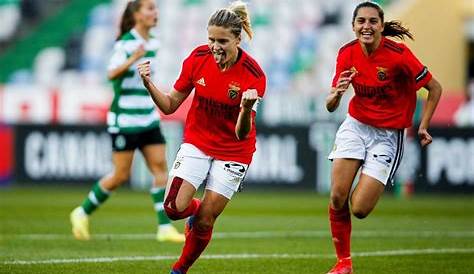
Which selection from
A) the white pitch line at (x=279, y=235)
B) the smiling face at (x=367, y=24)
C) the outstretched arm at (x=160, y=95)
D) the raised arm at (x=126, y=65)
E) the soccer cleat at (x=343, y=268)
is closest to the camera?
the outstretched arm at (x=160, y=95)

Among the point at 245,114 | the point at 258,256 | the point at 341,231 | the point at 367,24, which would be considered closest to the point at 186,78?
the point at 245,114

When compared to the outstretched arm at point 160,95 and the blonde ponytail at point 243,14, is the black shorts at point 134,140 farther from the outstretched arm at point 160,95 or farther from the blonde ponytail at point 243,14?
the blonde ponytail at point 243,14

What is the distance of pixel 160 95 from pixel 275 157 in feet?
43.7

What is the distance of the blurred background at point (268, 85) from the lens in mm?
21406

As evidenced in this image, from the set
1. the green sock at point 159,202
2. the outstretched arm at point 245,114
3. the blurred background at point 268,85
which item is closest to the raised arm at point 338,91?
the outstretched arm at point 245,114

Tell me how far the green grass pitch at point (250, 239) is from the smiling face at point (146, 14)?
2.24m

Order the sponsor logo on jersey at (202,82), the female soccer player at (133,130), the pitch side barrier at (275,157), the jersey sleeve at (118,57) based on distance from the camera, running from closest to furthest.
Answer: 1. the sponsor logo on jersey at (202,82)
2. the jersey sleeve at (118,57)
3. the female soccer player at (133,130)
4. the pitch side barrier at (275,157)

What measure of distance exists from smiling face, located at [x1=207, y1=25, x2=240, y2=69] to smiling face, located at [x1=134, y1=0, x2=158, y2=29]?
13.0ft

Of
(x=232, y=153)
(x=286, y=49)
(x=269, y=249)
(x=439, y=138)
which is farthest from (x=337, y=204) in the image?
(x=286, y=49)

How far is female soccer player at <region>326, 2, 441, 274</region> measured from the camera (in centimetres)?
890

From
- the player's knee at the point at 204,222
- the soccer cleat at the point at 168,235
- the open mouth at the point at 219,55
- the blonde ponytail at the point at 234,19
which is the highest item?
the blonde ponytail at the point at 234,19

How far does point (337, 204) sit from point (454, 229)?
17.4 ft

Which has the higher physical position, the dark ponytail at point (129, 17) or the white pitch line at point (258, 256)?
the dark ponytail at point (129, 17)

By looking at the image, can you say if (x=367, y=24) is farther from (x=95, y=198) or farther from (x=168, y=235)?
(x=95, y=198)
